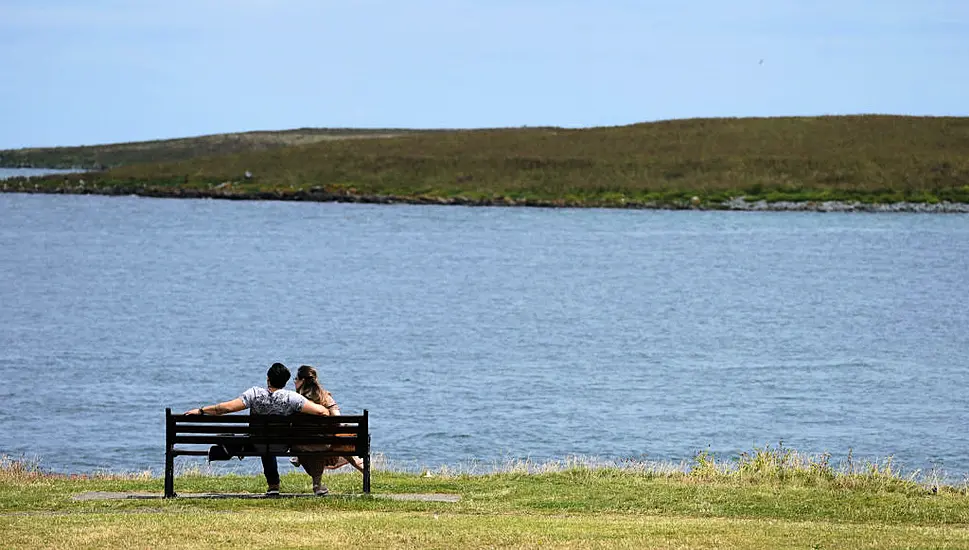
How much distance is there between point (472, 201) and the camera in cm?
12356

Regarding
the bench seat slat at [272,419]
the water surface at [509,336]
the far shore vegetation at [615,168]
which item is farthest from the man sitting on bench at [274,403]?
the far shore vegetation at [615,168]

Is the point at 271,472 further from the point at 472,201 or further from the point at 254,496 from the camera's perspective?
the point at 472,201

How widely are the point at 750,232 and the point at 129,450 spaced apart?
78.2 meters

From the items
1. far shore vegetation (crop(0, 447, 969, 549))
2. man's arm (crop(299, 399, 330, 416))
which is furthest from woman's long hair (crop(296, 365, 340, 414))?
far shore vegetation (crop(0, 447, 969, 549))

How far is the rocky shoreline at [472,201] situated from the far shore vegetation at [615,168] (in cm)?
18

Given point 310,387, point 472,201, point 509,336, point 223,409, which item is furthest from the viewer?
point 472,201

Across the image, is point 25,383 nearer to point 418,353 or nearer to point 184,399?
point 184,399

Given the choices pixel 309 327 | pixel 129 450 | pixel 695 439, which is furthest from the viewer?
pixel 309 327

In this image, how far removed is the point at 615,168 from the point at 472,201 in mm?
14597

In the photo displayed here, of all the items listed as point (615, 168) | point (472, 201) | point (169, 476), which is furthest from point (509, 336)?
point (615, 168)

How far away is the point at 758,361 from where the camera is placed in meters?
39.7

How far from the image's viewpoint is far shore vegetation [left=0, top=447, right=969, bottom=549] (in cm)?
1250

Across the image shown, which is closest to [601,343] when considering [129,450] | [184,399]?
[184,399]

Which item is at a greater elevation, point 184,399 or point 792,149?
point 792,149
